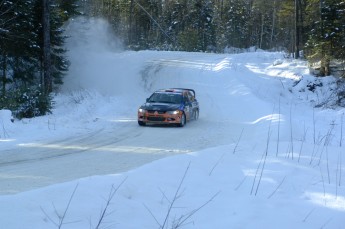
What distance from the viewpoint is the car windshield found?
19328mm

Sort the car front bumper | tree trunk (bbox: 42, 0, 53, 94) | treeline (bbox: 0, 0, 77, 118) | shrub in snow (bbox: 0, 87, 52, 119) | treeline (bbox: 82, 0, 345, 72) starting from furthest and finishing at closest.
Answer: treeline (bbox: 82, 0, 345, 72)
tree trunk (bbox: 42, 0, 53, 94)
treeline (bbox: 0, 0, 77, 118)
shrub in snow (bbox: 0, 87, 52, 119)
the car front bumper

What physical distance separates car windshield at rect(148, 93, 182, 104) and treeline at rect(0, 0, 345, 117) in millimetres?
4984

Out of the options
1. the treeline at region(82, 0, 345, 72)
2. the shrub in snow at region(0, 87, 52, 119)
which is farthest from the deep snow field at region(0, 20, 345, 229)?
the treeline at region(82, 0, 345, 72)

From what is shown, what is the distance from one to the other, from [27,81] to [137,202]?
81.8ft

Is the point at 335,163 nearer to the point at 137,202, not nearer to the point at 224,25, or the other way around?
the point at 137,202

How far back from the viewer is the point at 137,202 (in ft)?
19.2

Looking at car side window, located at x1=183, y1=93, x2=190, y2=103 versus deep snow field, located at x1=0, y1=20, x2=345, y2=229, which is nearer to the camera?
deep snow field, located at x1=0, y1=20, x2=345, y2=229

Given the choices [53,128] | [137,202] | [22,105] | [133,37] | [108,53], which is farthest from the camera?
[133,37]

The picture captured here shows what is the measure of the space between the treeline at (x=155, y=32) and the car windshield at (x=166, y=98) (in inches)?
196

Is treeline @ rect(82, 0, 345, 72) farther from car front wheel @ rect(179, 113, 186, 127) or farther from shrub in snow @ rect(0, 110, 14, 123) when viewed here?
shrub in snow @ rect(0, 110, 14, 123)

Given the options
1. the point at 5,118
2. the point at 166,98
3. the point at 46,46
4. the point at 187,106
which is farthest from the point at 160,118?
the point at 46,46

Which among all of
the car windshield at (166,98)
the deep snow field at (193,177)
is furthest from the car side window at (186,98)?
the deep snow field at (193,177)

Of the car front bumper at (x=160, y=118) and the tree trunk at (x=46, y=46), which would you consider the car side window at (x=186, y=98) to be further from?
the tree trunk at (x=46, y=46)

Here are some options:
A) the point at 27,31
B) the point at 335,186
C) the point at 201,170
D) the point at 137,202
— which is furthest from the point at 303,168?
the point at 27,31
